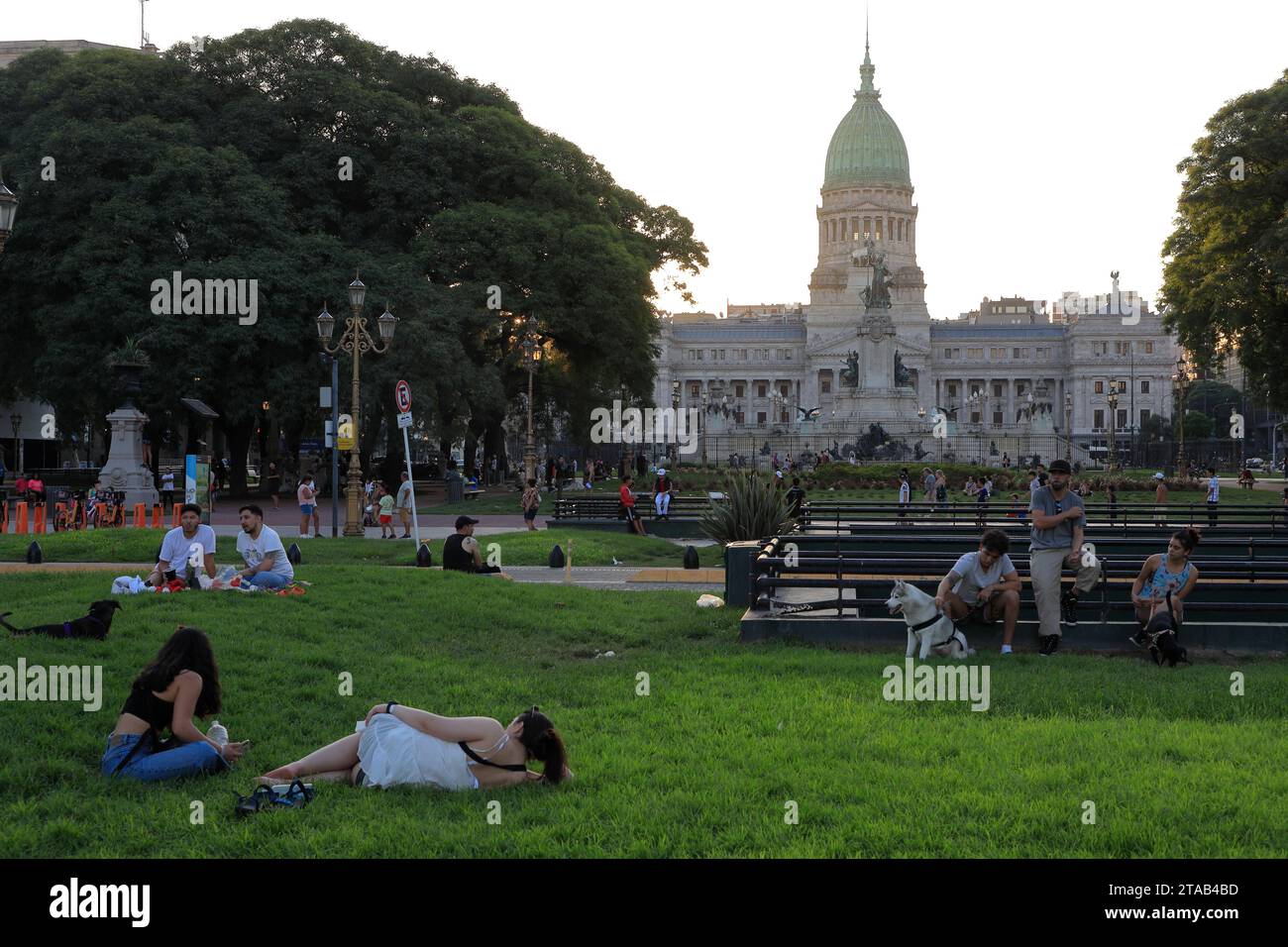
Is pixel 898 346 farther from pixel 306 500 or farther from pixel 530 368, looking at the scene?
pixel 306 500

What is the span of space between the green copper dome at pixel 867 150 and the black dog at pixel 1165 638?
146 m

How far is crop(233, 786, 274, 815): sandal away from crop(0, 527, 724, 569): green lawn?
584 inches

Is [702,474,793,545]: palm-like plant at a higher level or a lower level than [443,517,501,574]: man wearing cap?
higher

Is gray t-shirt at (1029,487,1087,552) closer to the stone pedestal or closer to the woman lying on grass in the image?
the woman lying on grass

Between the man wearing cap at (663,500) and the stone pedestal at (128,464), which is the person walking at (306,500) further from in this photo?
the stone pedestal at (128,464)

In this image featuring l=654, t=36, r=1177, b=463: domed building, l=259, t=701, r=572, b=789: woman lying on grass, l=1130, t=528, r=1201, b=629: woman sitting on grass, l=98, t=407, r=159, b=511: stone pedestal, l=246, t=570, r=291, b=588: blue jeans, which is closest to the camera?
l=259, t=701, r=572, b=789: woman lying on grass

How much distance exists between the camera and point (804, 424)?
75188mm

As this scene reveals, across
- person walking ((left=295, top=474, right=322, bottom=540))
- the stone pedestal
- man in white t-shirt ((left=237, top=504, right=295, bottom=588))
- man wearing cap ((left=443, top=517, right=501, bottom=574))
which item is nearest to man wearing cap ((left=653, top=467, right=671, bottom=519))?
person walking ((left=295, top=474, right=322, bottom=540))

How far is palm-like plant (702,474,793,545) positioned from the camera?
71.3 feet

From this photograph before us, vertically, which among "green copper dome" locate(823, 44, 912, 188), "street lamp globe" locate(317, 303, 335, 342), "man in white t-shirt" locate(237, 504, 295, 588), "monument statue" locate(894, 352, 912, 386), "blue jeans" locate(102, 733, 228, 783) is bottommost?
"blue jeans" locate(102, 733, 228, 783)

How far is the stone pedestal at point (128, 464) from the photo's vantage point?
36.0 m

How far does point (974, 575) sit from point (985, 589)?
0.58ft
